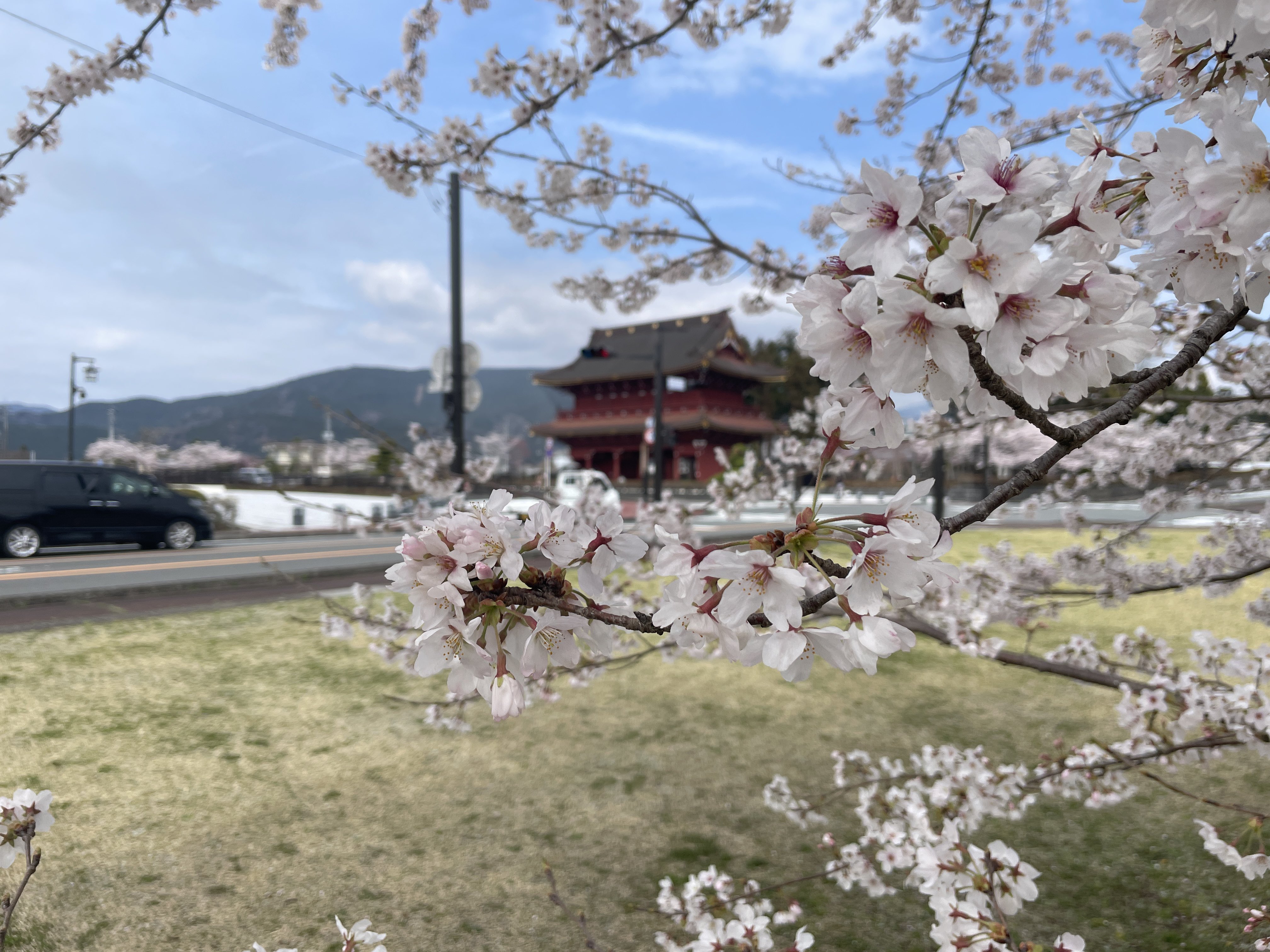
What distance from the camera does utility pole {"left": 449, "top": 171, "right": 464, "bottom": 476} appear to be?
557 centimetres

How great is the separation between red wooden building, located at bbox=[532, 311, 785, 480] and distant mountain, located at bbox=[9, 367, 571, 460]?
2456 inches

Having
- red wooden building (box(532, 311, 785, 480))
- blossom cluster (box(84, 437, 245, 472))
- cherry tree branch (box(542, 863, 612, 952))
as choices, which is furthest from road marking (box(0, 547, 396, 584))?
blossom cluster (box(84, 437, 245, 472))

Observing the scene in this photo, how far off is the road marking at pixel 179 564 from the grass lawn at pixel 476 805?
215 cm

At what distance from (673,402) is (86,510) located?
21498 mm

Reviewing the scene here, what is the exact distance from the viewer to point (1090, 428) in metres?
0.61

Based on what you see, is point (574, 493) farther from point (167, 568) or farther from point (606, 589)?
point (606, 589)

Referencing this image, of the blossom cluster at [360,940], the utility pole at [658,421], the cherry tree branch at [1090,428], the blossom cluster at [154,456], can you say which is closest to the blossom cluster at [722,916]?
the blossom cluster at [360,940]

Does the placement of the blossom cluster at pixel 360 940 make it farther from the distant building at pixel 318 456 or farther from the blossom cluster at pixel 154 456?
the distant building at pixel 318 456

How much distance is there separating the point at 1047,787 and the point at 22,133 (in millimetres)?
3994

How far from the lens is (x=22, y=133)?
2248 mm

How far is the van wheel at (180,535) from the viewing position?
990 centimetres

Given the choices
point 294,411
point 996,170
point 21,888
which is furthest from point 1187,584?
point 294,411

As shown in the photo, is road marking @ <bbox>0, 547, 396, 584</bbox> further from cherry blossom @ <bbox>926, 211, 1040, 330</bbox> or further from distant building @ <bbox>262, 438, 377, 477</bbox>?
distant building @ <bbox>262, 438, 377, 477</bbox>

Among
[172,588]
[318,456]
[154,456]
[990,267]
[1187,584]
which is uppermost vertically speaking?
[318,456]
